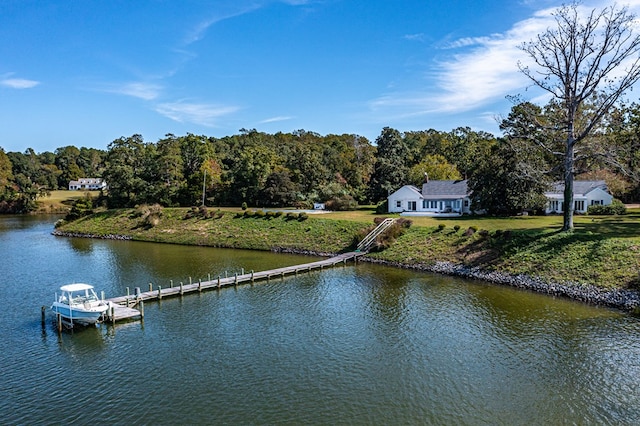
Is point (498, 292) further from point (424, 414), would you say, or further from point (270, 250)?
point (270, 250)

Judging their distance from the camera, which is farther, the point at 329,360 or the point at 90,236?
the point at 90,236

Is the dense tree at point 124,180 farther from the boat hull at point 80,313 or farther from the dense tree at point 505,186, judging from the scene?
the dense tree at point 505,186

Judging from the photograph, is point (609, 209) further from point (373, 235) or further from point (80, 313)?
point (80, 313)

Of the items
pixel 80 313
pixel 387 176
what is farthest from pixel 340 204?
pixel 80 313

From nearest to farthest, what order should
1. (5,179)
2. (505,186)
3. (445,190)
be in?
(505,186), (445,190), (5,179)

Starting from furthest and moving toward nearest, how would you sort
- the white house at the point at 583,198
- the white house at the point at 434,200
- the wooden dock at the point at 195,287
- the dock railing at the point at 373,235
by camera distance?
1. the white house at the point at 434,200
2. the white house at the point at 583,198
3. the dock railing at the point at 373,235
4. the wooden dock at the point at 195,287

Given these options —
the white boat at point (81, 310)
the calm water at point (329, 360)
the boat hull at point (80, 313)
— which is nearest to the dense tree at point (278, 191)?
the calm water at point (329, 360)

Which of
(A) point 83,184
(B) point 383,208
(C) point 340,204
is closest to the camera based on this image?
(B) point 383,208
